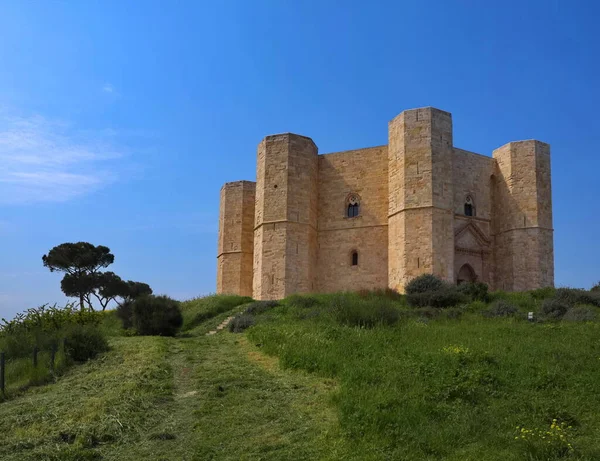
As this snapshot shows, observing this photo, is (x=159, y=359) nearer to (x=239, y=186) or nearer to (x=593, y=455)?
(x=593, y=455)

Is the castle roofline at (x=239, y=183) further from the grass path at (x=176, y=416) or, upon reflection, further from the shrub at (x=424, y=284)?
the grass path at (x=176, y=416)

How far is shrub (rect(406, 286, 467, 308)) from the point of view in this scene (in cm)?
1836

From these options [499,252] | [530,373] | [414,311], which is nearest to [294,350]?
[530,373]

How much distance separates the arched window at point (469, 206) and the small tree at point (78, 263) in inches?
984

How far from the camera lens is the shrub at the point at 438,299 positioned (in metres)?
18.4

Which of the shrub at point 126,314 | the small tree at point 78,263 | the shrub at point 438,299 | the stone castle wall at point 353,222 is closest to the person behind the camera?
the shrub at point 126,314

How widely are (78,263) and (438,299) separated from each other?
27.6m

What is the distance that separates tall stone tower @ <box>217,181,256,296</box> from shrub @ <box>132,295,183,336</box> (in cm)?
1215

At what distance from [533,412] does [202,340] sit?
9.37 meters

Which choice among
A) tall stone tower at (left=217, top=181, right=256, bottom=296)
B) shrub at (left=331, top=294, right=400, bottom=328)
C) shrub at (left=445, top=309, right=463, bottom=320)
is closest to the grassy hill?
shrub at (left=331, top=294, right=400, bottom=328)

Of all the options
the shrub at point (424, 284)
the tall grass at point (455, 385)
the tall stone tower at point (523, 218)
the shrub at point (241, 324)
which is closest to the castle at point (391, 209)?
the tall stone tower at point (523, 218)

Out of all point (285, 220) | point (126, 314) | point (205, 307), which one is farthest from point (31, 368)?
point (285, 220)

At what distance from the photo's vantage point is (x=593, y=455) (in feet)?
18.2

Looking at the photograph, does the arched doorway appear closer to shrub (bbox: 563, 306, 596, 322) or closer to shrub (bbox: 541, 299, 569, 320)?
shrub (bbox: 541, 299, 569, 320)
